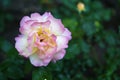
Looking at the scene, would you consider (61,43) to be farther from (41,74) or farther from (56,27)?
(41,74)

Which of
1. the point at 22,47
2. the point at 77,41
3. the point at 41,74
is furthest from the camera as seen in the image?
the point at 77,41

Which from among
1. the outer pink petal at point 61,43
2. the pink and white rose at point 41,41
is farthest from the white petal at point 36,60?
the outer pink petal at point 61,43

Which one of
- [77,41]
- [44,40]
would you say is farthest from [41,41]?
[77,41]

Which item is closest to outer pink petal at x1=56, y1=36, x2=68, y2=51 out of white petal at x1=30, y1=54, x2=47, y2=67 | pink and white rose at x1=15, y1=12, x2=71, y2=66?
pink and white rose at x1=15, y1=12, x2=71, y2=66

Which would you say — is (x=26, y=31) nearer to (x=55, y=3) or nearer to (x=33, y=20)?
(x=33, y=20)

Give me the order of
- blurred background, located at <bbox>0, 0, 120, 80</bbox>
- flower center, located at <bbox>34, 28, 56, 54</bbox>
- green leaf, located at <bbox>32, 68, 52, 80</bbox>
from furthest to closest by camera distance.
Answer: blurred background, located at <bbox>0, 0, 120, 80</bbox> → green leaf, located at <bbox>32, 68, 52, 80</bbox> → flower center, located at <bbox>34, 28, 56, 54</bbox>

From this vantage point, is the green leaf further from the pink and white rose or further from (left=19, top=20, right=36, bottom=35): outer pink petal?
(left=19, top=20, right=36, bottom=35): outer pink petal

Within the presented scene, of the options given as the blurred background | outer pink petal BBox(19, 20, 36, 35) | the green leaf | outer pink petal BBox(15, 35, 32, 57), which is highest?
the blurred background
